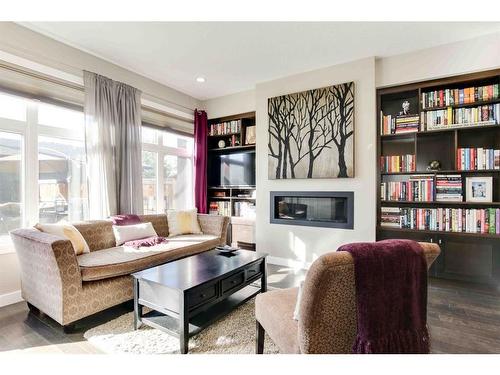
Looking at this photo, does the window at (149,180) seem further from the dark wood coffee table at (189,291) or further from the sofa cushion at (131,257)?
the dark wood coffee table at (189,291)

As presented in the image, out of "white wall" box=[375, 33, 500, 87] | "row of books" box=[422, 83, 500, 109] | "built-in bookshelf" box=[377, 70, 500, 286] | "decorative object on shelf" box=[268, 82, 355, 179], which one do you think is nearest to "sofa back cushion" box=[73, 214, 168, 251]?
"decorative object on shelf" box=[268, 82, 355, 179]

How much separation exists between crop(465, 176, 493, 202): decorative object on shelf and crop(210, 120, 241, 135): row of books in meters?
3.18

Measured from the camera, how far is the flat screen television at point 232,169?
168 inches

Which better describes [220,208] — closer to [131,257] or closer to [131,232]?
[131,232]

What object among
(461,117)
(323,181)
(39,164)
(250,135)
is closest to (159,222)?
(39,164)

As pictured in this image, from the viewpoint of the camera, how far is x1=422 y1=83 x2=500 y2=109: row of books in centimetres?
280

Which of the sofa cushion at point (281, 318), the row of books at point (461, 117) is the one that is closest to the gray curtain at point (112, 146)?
the sofa cushion at point (281, 318)

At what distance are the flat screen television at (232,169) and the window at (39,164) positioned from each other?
207 cm

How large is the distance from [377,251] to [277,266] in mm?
2682

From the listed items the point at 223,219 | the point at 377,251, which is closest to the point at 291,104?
the point at 223,219

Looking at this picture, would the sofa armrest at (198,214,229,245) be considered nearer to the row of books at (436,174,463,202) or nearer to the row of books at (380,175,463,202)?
the row of books at (380,175,463,202)

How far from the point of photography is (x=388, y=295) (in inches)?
43.2

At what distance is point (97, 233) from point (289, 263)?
2427mm

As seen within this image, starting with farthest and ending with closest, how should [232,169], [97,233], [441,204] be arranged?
1. [232,169]
2. [441,204]
3. [97,233]
